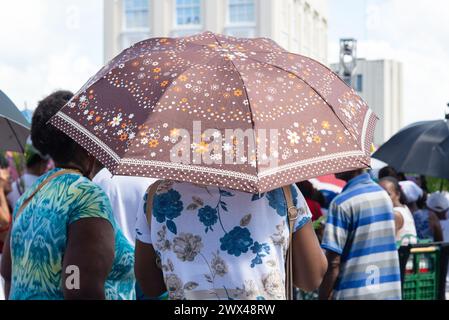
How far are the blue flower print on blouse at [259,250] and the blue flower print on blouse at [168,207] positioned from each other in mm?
269

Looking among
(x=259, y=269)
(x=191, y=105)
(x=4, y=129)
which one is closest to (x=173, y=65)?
(x=191, y=105)

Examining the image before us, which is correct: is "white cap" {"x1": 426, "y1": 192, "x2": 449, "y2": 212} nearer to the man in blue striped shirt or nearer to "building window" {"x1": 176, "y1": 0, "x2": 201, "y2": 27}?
the man in blue striped shirt

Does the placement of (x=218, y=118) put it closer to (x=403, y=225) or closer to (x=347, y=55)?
(x=403, y=225)

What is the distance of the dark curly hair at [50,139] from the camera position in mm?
3256

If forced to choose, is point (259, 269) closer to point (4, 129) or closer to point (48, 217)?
point (48, 217)

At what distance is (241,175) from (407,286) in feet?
11.1

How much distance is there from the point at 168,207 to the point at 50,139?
57 cm

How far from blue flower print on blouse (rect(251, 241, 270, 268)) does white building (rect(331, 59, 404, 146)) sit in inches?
3348

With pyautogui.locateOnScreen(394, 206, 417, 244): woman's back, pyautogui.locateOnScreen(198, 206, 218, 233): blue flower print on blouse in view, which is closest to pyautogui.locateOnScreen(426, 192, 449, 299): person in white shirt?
pyautogui.locateOnScreen(394, 206, 417, 244): woman's back

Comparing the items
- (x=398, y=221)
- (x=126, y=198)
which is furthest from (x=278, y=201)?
(x=398, y=221)

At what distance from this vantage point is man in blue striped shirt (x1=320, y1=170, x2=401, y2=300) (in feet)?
16.5

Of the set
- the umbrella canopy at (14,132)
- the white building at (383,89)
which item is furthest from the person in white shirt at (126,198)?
the white building at (383,89)
